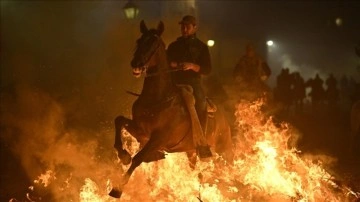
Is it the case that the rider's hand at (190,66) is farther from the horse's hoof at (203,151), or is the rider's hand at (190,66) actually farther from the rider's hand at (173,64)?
the horse's hoof at (203,151)

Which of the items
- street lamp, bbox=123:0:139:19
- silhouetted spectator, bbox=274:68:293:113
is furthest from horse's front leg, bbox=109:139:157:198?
silhouetted spectator, bbox=274:68:293:113

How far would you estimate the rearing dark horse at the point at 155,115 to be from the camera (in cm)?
782

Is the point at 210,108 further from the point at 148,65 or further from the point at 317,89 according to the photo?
the point at 317,89

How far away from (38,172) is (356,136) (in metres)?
8.44

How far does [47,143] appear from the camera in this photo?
1222 centimetres

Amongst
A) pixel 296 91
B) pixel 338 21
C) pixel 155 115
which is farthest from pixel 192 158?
pixel 338 21

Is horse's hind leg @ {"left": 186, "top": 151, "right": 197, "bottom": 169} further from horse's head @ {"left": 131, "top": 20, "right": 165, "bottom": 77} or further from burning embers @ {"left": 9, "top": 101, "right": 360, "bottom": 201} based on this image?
horse's head @ {"left": 131, "top": 20, "right": 165, "bottom": 77}

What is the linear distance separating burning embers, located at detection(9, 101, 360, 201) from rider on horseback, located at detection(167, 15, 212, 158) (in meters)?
1.37

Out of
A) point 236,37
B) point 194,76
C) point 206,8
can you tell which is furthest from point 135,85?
point 236,37

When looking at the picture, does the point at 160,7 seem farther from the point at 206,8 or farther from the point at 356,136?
the point at 356,136

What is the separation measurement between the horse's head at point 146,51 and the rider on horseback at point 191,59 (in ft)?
2.64

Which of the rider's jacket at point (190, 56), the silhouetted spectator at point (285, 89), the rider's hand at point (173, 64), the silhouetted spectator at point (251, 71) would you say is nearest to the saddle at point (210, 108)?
the rider's jacket at point (190, 56)

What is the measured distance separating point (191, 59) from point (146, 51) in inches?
50.3

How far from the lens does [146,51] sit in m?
7.64
